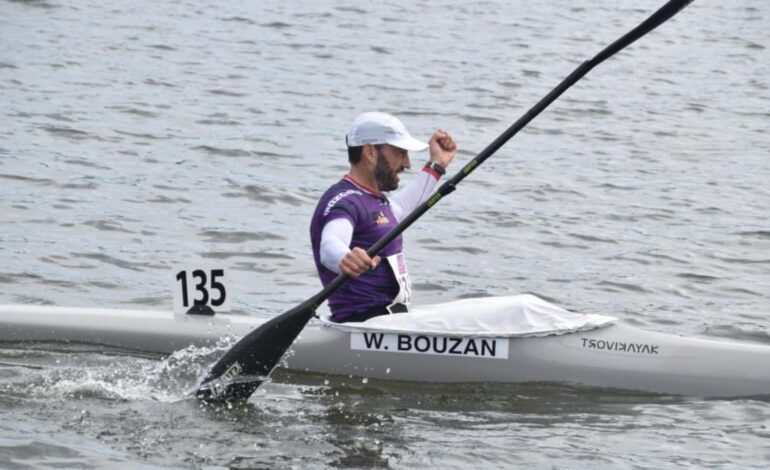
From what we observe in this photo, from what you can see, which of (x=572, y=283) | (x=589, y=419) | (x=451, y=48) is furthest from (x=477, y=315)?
(x=451, y=48)

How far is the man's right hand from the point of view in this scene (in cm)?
734

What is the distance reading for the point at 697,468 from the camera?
23.8 feet

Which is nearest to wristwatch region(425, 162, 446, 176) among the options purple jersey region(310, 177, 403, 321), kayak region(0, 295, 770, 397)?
purple jersey region(310, 177, 403, 321)

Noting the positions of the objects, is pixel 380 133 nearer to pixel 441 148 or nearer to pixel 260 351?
pixel 441 148

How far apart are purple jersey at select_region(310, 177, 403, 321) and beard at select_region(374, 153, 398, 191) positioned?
0.23ft

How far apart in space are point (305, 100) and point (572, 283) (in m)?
7.45

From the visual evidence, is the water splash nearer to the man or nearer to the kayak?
the kayak

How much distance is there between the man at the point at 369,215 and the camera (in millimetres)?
7977

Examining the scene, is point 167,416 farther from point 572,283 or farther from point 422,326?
point 572,283

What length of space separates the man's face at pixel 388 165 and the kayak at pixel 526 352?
0.75 metres

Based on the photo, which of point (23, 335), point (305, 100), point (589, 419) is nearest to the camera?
point (589, 419)

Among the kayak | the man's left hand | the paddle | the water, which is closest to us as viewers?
the water

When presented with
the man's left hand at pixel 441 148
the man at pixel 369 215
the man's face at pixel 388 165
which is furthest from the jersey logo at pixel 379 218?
the man's left hand at pixel 441 148

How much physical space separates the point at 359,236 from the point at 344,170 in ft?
23.1
